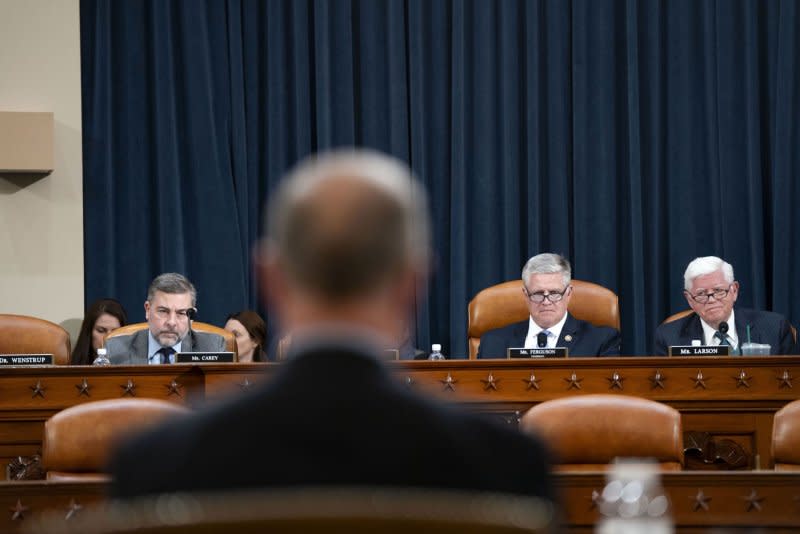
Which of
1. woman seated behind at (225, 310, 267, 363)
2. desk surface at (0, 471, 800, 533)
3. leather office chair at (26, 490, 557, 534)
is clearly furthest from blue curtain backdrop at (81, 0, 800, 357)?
leather office chair at (26, 490, 557, 534)

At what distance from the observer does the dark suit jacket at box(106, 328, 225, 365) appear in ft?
20.7

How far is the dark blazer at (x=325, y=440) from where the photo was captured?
1.30 metres

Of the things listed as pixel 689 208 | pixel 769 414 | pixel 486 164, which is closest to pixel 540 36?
pixel 486 164

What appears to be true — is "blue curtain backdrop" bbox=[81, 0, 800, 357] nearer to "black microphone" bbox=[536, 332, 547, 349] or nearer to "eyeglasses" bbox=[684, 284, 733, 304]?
"eyeglasses" bbox=[684, 284, 733, 304]

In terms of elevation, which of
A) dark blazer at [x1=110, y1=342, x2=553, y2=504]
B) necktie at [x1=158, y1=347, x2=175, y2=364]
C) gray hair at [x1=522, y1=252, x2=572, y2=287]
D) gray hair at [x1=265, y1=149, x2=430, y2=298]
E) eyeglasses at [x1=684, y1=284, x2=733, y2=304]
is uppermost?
gray hair at [x1=522, y1=252, x2=572, y2=287]

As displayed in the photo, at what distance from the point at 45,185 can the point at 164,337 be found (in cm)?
253

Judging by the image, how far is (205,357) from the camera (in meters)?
5.49

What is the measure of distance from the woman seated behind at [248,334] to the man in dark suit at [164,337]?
65 cm

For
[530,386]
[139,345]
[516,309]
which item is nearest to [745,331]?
[516,309]

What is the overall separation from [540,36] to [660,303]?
1.94 metres

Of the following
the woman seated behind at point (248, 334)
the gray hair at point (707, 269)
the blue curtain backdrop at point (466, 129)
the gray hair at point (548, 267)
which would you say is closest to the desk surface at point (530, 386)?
the gray hair at point (548, 267)

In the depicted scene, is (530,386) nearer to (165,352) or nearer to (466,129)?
(165,352)

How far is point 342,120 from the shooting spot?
834 cm

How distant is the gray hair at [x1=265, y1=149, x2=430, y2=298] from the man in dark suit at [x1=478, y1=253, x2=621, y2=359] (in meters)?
4.92
